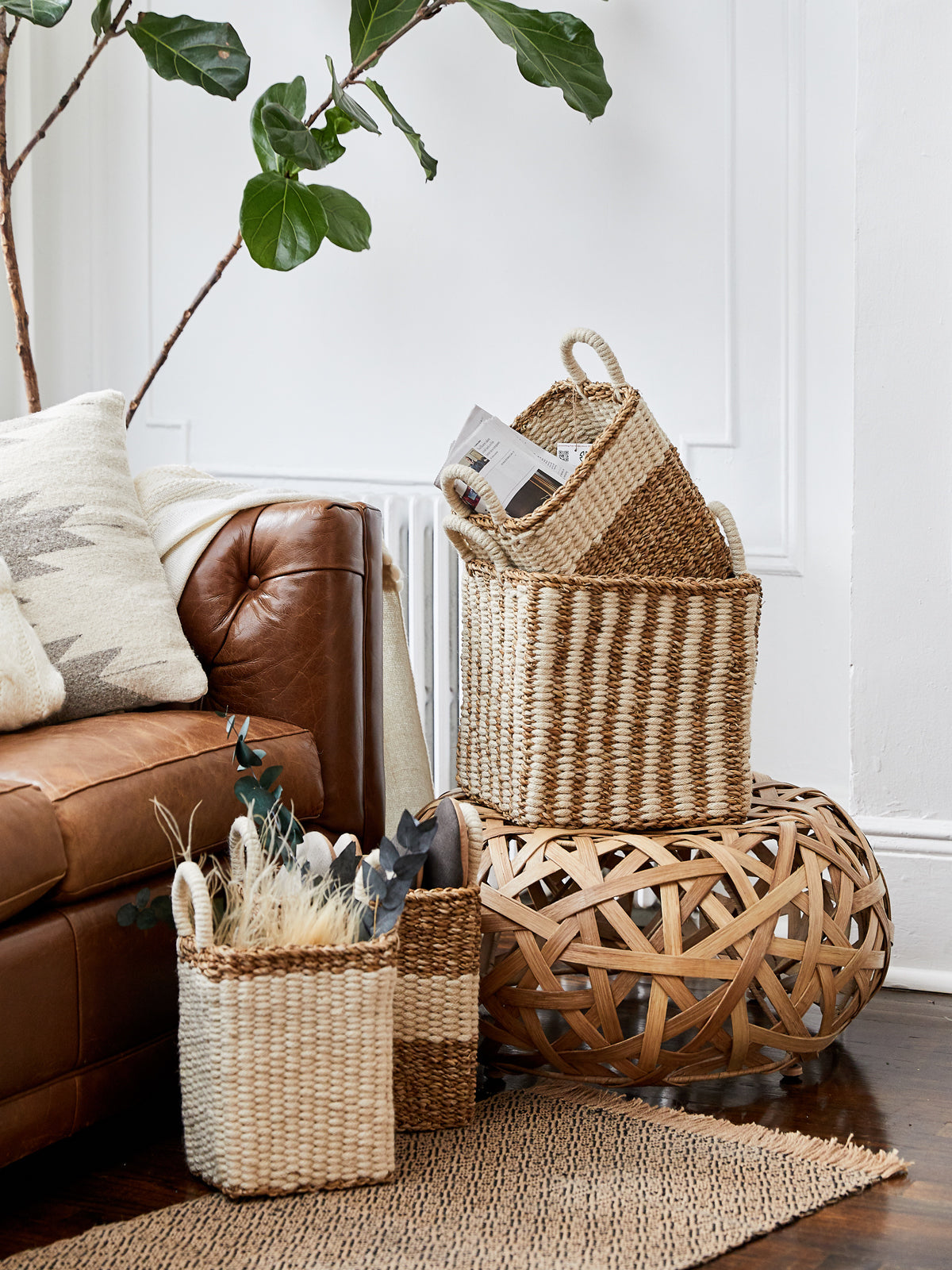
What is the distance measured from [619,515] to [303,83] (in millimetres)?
1102

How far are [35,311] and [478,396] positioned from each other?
3.36 ft

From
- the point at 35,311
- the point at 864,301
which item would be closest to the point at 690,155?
the point at 864,301

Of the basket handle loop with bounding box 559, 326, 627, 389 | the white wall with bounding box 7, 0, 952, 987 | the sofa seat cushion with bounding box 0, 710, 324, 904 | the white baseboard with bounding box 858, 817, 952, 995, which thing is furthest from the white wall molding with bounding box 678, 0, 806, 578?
the sofa seat cushion with bounding box 0, 710, 324, 904

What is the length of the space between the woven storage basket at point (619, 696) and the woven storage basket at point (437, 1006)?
21cm

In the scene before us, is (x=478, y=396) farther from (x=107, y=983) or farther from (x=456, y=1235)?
(x=456, y=1235)

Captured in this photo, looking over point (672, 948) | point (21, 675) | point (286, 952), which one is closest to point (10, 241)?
point (21, 675)

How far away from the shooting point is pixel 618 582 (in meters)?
1.45

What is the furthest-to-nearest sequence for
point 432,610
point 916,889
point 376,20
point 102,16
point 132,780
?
1. point 432,610
2. point 102,16
3. point 376,20
4. point 916,889
5. point 132,780

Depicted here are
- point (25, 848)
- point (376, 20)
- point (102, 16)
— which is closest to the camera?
point (25, 848)

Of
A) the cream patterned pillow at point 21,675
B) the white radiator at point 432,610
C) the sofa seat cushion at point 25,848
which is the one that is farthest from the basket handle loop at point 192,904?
the white radiator at point 432,610

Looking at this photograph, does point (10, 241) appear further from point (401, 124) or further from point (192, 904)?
point (192, 904)

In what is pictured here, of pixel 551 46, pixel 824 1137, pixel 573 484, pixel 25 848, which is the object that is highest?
pixel 551 46

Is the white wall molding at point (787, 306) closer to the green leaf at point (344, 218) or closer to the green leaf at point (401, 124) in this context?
the green leaf at point (401, 124)

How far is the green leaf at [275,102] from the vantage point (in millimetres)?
2076
